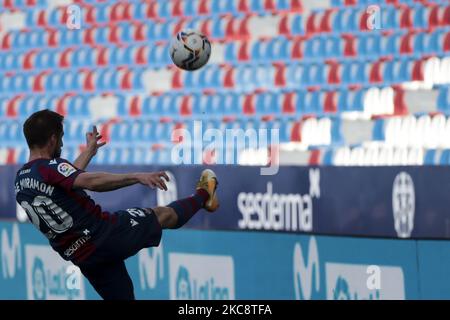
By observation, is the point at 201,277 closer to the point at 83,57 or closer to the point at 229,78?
the point at 229,78

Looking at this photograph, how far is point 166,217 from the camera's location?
259 inches

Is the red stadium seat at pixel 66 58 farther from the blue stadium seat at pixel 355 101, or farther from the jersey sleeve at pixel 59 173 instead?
the jersey sleeve at pixel 59 173

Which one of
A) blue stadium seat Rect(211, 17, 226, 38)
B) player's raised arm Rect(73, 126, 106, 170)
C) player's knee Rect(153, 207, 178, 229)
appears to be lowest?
player's knee Rect(153, 207, 178, 229)

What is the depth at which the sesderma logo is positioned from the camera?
8.05 metres

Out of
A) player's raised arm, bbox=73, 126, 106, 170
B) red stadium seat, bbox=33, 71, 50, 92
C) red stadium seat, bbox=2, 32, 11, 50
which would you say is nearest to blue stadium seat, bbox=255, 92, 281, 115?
red stadium seat, bbox=33, 71, 50, 92

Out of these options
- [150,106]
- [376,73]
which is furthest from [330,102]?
[150,106]

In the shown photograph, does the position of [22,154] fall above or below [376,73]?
below

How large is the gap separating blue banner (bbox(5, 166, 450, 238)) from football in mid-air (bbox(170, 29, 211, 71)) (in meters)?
0.80

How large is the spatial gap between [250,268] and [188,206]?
52.8 inches

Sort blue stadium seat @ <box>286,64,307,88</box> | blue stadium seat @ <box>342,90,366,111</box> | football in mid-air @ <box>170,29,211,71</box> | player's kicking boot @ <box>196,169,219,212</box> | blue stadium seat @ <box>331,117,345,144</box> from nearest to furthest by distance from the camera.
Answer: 1. player's kicking boot @ <box>196,169,219,212</box>
2. football in mid-air @ <box>170,29,211,71</box>
3. blue stadium seat @ <box>331,117,345,144</box>
4. blue stadium seat @ <box>342,90,366,111</box>
5. blue stadium seat @ <box>286,64,307,88</box>

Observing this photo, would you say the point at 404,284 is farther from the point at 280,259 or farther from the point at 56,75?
the point at 56,75

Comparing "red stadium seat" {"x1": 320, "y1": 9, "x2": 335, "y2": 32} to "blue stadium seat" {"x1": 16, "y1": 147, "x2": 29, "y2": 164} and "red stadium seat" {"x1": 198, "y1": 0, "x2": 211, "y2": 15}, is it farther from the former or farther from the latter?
"blue stadium seat" {"x1": 16, "y1": 147, "x2": 29, "y2": 164}

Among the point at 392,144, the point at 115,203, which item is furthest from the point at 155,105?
the point at 392,144
